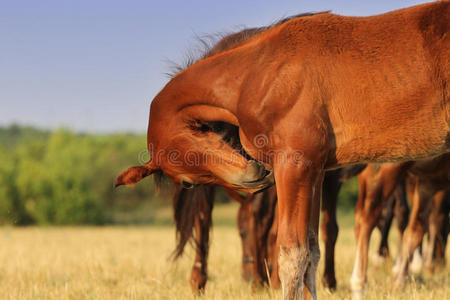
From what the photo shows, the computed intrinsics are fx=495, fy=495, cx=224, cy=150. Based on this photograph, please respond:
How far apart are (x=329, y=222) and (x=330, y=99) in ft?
11.0

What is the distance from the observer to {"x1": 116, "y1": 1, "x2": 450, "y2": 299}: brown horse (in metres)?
3.43

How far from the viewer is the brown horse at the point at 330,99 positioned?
11.3ft

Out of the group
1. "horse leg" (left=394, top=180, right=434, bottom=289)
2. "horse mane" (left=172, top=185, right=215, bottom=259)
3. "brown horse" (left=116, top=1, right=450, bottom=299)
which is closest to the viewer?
"brown horse" (left=116, top=1, right=450, bottom=299)

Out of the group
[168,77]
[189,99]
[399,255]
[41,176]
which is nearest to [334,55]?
[189,99]

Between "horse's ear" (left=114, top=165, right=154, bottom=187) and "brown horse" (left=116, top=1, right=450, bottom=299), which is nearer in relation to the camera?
"brown horse" (left=116, top=1, right=450, bottom=299)

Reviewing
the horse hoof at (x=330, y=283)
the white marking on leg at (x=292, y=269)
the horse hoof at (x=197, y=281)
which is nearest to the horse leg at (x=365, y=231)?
the horse hoof at (x=330, y=283)

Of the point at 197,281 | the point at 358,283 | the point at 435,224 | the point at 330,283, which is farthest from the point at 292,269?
the point at 435,224

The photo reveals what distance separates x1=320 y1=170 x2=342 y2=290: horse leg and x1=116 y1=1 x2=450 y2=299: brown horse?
2.50 m

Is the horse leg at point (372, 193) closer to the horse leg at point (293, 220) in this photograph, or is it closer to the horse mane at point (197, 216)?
the horse mane at point (197, 216)

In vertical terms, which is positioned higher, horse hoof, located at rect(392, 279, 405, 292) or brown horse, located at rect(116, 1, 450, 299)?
brown horse, located at rect(116, 1, 450, 299)

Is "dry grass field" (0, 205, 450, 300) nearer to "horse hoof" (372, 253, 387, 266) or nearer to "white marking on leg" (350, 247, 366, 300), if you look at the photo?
"white marking on leg" (350, 247, 366, 300)

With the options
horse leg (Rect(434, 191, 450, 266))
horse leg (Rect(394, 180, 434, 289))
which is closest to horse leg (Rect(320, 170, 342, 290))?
horse leg (Rect(394, 180, 434, 289))

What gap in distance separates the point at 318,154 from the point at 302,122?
25 centimetres

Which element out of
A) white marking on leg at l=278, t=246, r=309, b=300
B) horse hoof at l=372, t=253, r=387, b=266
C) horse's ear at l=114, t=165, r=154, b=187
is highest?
horse's ear at l=114, t=165, r=154, b=187
